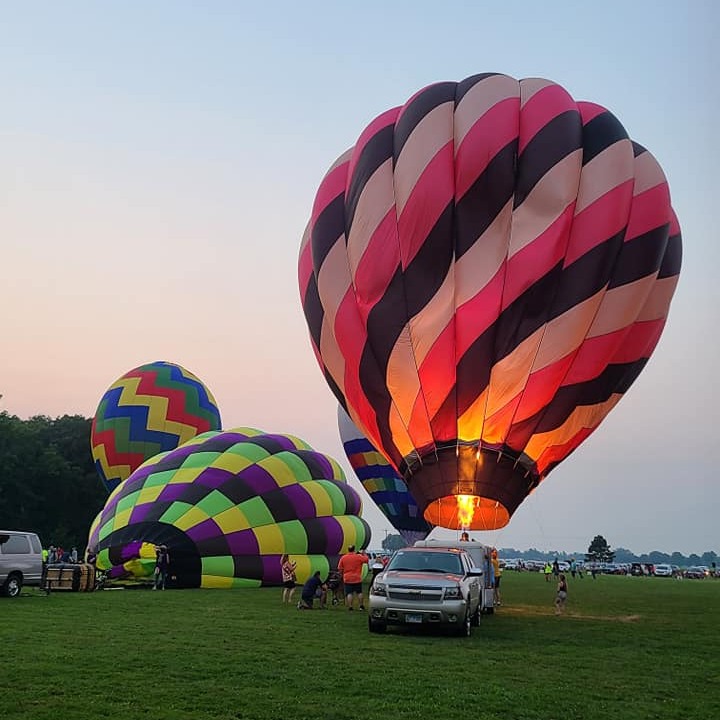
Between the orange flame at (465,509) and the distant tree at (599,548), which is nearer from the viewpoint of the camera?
the orange flame at (465,509)

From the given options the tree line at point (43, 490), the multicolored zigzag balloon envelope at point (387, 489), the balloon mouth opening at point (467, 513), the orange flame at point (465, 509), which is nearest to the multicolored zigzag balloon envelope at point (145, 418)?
the multicolored zigzag balloon envelope at point (387, 489)

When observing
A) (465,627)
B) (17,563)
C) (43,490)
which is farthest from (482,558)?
(43,490)

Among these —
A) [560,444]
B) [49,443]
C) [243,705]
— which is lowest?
[243,705]

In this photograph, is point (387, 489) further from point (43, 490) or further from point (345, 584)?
point (43, 490)

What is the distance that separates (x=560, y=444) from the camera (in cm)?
1634

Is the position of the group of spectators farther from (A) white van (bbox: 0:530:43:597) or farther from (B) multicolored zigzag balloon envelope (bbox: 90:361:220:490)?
(B) multicolored zigzag balloon envelope (bbox: 90:361:220:490)

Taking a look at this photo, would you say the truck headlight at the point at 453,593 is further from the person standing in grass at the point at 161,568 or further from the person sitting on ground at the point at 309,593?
the person standing in grass at the point at 161,568

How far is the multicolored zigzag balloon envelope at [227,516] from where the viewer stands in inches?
795

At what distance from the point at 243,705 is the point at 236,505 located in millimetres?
14187

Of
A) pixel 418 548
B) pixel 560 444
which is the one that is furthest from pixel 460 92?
pixel 418 548

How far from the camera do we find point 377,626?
40.3ft

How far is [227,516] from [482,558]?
280 inches

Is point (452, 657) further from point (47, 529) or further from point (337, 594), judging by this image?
point (47, 529)

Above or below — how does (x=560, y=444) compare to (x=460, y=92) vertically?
below
